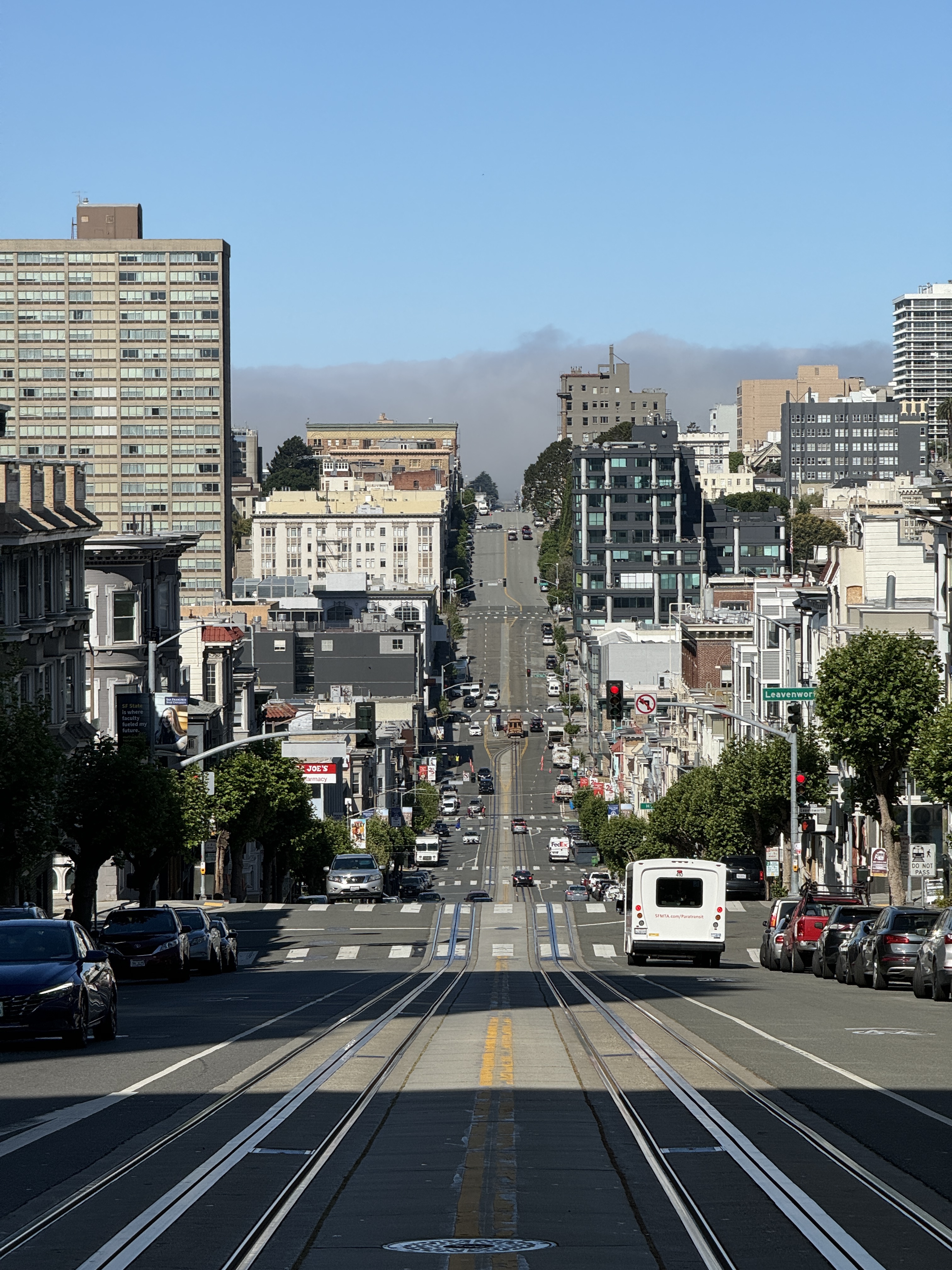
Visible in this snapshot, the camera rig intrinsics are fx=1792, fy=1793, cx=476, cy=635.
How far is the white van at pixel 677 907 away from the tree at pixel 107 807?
51.7ft

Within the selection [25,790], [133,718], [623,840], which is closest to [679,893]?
[25,790]

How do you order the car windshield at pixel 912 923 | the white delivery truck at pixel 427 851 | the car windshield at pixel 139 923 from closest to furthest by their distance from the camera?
the car windshield at pixel 912 923
the car windshield at pixel 139 923
the white delivery truck at pixel 427 851

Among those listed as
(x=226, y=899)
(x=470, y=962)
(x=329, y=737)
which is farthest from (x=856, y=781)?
(x=329, y=737)

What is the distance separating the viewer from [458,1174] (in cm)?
1155

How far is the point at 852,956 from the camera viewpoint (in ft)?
115

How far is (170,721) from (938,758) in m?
30.4

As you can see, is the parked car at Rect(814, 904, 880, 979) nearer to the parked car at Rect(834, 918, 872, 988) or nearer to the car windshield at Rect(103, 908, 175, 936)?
the parked car at Rect(834, 918, 872, 988)

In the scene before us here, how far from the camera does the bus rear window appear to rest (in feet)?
141

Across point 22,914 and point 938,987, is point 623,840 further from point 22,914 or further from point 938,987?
point 22,914

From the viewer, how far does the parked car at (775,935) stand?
142 feet

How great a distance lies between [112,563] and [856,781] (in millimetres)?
32660

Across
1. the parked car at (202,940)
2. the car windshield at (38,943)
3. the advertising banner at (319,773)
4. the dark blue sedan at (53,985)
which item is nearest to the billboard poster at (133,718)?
the parked car at (202,940)

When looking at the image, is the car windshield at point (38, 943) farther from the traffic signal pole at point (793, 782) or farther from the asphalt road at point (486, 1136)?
the traffic signal pole at point (793, 782)

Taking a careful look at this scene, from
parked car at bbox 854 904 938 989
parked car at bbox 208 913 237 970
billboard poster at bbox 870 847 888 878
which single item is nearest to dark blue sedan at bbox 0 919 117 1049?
parked car at bbox 854 904 938 989
